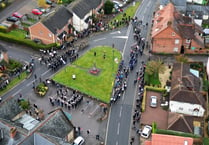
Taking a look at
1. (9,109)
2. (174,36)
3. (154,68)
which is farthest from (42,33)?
(174,36)

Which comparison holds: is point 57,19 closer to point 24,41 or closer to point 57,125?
point 24,41

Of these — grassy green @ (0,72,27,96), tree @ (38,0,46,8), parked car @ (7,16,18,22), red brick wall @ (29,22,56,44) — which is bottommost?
grassy green @ (0,72,27,96)

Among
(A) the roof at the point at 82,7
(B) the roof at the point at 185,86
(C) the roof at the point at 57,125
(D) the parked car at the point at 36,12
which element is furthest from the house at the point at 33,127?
(D) the parked car at the point at 36,12

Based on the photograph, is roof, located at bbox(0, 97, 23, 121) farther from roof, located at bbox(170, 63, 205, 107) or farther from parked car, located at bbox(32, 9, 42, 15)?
parked car, located at bbox(32, 9, 42, 15)

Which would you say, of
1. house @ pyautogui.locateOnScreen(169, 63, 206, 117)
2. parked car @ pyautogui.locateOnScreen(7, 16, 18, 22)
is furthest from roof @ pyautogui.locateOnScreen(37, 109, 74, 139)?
parked car @ pyautogui.locateOnScreen(7, 16, 18, 22)

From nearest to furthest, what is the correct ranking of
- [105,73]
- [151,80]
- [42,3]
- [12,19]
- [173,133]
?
[173,133] → [151,80] → [105,73] → [12,19] → [42,3]

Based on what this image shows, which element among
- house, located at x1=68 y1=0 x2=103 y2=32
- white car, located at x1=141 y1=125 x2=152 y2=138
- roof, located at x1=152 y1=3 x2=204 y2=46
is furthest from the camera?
house, located at x1=68 y1=0 x2=103 y2=32

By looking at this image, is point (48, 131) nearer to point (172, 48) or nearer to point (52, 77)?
point (52, 77)

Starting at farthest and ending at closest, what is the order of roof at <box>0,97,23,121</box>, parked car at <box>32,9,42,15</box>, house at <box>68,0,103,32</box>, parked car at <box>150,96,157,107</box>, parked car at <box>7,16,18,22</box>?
parked car at <box>32,9,42,15</box>, parked car at <box>7,16,18,22</box>, house at <box>68,0,103,32</box>, parked car at <box>150,96,157,107</box>, roof at <box>0,97,23,121</box>
